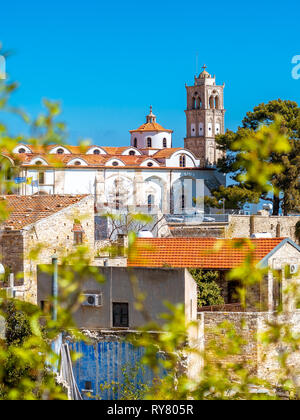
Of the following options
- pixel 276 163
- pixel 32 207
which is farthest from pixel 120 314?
pixel 276 163

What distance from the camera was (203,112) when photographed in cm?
7394

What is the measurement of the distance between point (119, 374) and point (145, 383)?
2.57 ft

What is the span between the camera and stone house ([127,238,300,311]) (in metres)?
18.9

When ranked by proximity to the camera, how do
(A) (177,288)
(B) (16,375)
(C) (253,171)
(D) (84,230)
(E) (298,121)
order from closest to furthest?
(C) (253,171) → (B) (16,375) → (A) (177,288) → (D) (84,230) → (E) (298,121)

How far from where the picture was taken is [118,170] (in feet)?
192

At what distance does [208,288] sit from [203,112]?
56.0 meters

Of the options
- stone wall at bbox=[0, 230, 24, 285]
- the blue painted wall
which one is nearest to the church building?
stone wall at bbox=[0, 230, 24, 285]

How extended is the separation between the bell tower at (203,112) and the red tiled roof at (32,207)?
50891mm

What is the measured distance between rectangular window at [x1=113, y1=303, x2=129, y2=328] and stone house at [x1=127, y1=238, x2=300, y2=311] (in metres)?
3.99

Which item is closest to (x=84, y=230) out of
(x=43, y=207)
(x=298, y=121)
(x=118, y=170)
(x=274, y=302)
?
(x=43, y=207)

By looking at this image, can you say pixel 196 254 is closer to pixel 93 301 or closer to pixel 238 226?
pixel 93 301

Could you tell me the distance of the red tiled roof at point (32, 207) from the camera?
1950cm
